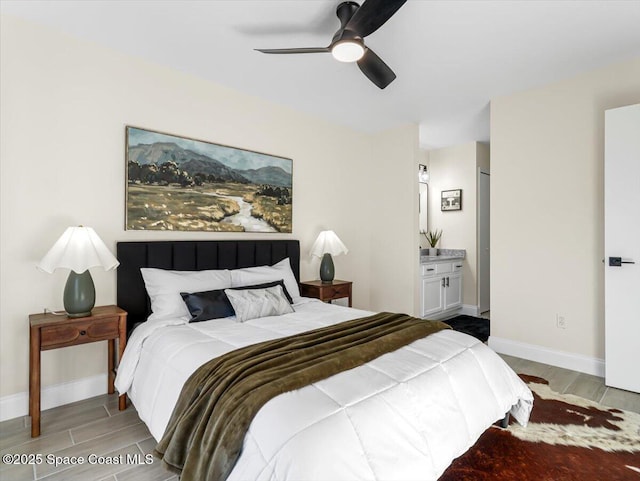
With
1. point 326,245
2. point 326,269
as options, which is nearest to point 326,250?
point 326,245

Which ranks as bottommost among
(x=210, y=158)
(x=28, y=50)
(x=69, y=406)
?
(x=69, y=406)

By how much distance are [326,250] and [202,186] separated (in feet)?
5.01

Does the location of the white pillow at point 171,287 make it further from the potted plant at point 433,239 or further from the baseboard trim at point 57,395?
the potted plant at point 433,239

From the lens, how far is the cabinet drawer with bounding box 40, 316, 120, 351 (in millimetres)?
2123

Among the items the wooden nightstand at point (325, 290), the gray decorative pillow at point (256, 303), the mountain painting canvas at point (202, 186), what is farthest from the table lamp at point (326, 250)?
the gray decorative pillow at point (256, 303)

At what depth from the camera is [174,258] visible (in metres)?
2.91

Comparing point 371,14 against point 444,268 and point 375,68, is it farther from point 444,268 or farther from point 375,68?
point 444,268

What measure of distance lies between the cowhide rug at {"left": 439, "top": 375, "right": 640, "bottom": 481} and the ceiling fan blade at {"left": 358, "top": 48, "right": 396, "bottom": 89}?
2445mm

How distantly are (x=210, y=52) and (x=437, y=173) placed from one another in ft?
13.8

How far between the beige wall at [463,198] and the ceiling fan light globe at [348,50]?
3792 mm

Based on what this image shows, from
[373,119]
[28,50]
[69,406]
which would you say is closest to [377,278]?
[373,119]

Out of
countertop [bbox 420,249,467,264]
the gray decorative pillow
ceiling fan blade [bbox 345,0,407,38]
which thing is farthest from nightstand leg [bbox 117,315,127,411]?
countertop [bbox 420,249,467,264]

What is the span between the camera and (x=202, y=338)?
2.08 meters

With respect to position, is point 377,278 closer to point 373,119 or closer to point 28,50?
point 373,119
